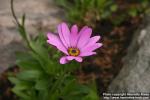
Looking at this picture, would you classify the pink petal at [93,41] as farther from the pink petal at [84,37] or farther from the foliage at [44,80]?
the foliage at [44,80]

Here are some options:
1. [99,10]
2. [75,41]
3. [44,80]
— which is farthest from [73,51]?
[99,10]

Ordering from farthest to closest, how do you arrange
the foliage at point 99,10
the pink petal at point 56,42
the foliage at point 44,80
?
the foliage at point 99,10
the foliage at point 44,80
the pink petal at point 56,42

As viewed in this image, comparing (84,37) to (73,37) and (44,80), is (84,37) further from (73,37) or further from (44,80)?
(44,80)

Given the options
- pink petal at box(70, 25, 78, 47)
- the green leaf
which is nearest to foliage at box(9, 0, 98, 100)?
the green leaf

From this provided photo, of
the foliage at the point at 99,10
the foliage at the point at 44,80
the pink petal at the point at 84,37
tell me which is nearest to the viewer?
the pink petal at the point at 84,37

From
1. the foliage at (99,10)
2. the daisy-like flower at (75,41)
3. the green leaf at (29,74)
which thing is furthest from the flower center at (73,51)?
the foliage at (99,10)

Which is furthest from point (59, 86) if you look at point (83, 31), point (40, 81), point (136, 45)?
point (136, 45)
